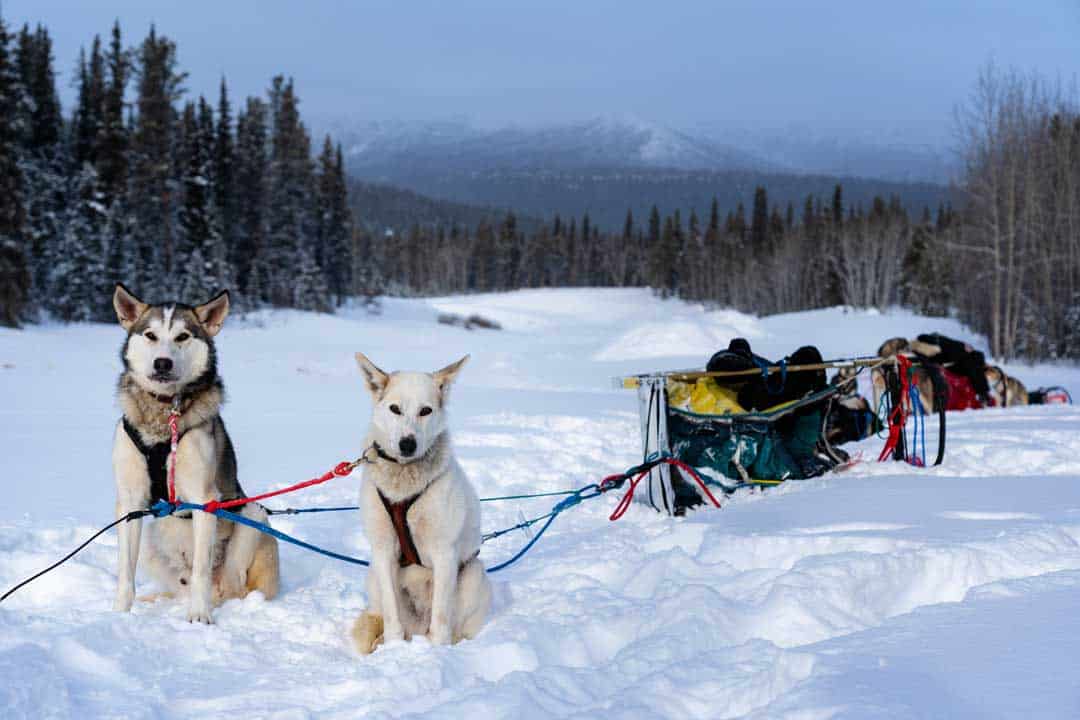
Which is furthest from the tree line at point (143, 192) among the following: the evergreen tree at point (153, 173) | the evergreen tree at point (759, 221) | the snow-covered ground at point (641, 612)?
the evergreen tree at point (759, 221)

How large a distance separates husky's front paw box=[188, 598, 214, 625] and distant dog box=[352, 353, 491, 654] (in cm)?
74

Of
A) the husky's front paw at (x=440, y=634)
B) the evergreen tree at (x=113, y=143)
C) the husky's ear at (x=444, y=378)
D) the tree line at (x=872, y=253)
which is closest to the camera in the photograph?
the husky's front paw at (x=440, y=634)

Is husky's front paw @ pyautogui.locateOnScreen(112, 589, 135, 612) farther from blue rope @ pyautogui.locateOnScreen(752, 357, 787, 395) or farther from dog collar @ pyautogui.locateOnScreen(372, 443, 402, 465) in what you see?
blue rope @ pyautogui.locateOnScreen(752, 357, 787, 395)

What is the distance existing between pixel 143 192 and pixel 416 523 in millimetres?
34893

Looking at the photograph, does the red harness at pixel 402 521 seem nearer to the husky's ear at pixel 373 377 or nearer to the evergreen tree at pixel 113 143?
the husky's ear at pixel 373 377

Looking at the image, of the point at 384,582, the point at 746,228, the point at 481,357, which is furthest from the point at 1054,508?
the point at 746,228

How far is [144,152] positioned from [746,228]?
67.1m

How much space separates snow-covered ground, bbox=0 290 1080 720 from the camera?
95.2 inches

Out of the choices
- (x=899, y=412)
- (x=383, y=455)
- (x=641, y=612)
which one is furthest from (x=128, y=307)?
(x=899, y=412)

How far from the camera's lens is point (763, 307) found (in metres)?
72.1

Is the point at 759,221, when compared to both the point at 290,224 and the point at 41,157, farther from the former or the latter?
the point at 41,157

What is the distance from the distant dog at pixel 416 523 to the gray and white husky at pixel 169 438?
2.74ft

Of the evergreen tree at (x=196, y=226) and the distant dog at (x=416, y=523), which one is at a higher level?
the evergreen tree at (x=196, y=226)

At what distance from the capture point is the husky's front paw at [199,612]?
355cm
